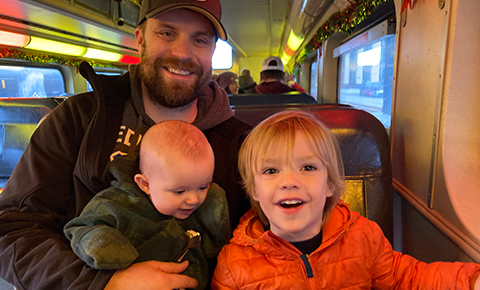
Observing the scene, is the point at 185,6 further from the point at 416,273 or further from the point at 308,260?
the point at 416,273

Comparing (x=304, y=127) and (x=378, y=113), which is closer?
(x=304, y=127)

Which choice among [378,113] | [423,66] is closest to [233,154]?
[423,66]

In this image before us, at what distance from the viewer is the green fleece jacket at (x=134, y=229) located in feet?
3.45

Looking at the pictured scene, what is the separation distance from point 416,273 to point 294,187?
2.03ft

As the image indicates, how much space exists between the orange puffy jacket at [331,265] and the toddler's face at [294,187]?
4.3 inches

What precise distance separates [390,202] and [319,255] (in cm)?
72

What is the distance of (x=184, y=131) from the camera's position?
1.24 meters

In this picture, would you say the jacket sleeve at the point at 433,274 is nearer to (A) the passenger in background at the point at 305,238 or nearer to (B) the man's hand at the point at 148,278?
(A) the passenger in background at the point at 305,238

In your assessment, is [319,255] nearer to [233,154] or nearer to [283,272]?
[283,272]

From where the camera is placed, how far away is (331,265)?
1.24 meters

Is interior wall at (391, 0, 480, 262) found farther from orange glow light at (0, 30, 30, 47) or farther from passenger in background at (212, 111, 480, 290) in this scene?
orange glow light at (0, 30, 30, 47)

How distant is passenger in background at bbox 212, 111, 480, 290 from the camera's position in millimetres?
1144

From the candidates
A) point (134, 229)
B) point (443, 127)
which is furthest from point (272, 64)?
point (134, 229)

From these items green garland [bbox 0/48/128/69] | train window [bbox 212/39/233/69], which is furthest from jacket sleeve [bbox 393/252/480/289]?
train window [bbox 212/39/233/69]
